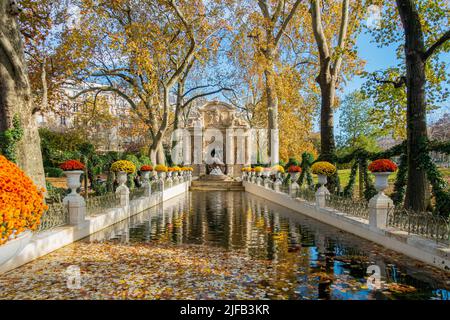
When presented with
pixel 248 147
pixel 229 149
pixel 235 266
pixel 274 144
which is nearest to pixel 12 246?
pixel 235 266

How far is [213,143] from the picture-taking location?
130ft

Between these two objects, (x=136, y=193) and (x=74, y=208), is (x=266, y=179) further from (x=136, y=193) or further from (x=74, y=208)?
(x=74, y=208)

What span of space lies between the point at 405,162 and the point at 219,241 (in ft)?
20.5

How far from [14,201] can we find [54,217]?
349 cm

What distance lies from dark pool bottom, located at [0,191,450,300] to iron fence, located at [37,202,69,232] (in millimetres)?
719

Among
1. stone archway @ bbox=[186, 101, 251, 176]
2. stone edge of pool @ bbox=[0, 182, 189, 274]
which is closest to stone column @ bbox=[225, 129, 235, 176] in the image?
stone archway @ bbox=[186, 101, 251, 176]

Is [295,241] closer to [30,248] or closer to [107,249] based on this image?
[107,249]

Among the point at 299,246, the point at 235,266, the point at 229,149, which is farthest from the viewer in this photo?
the point at 229,149

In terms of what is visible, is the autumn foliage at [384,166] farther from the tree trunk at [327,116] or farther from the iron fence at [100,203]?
the iron fence at [100,203]

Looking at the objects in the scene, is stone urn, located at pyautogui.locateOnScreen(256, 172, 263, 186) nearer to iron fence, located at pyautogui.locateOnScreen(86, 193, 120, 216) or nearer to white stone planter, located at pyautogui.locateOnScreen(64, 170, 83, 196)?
iron fence, located at pyautogui.locateOnScreen(86, 193, 120, 216)

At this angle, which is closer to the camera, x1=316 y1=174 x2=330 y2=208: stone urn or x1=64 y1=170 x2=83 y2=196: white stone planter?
x1=64 y1=170 x2=83 y2=196: white stone planter

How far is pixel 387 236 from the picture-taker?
843cm

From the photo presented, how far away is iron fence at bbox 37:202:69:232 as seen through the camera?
852cm

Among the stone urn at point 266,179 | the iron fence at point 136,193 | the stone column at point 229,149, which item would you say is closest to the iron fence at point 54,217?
the iron fence at point 136,193
